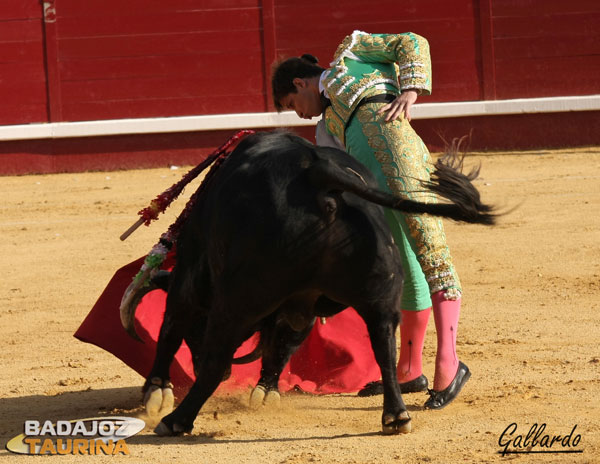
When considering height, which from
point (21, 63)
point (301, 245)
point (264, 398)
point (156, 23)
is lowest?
point (264, 398)

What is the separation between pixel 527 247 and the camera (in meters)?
5.62

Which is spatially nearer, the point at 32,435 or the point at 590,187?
the point at 32,435

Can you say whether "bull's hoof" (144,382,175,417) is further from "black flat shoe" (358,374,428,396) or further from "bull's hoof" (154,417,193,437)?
"black flat shoe" (358,374,428,396)

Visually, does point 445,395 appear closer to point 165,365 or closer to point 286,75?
point 165,365

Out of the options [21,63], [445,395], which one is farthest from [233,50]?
[445,395]

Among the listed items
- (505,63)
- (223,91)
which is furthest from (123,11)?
(505,63)

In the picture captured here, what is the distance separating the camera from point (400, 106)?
3082 mm

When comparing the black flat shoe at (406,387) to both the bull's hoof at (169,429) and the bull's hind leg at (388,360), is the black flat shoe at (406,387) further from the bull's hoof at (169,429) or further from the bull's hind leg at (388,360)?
the bull's hoof at (169,429)

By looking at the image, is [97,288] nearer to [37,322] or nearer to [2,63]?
[37,322]

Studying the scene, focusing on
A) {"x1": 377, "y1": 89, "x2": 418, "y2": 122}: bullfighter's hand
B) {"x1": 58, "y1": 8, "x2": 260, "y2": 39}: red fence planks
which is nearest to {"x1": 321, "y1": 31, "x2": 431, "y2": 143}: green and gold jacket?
{"x1": 377, "y1": 89, "x2": 418, "y2": 122}: bullfighter's hand

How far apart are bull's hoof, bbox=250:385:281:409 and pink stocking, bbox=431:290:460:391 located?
1.50 ft

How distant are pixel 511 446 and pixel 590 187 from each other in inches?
188

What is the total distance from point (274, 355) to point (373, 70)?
0.87 meters

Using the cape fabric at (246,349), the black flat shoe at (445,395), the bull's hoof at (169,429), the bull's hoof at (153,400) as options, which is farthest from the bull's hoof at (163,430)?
the black flat shoe at (445,395)
